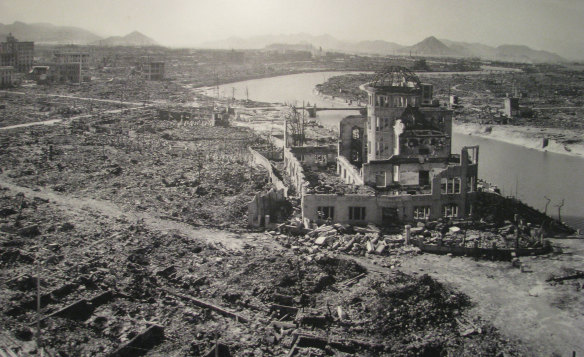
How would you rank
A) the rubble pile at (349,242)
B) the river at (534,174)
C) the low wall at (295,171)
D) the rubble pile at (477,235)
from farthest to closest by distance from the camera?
the river at (534,174) < the low wall at (295,171) < the rubble pile at (477,235) < the rubble pile at (349,242)

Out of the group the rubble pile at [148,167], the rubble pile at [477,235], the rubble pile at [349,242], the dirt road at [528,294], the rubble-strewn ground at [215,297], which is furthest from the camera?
the rubble pile at [148,167]

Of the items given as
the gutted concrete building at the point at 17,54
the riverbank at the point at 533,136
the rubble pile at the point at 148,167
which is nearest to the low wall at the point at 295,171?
the rubble pile at the point at 148,167

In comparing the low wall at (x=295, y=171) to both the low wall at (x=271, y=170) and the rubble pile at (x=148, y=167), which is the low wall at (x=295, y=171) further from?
the rubble pile at (x=148, y=167)

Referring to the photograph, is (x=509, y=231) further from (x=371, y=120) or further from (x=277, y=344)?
(x=277, y=344)

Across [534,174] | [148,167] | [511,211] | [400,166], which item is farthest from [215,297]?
[534,174]

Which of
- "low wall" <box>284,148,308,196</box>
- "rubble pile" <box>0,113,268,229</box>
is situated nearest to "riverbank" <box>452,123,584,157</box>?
"rubble pile" <box>0,113,268,229</box>

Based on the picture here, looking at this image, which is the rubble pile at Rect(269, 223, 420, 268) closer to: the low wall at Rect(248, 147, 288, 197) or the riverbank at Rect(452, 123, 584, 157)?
the low wall at Rect(248, 147, 288, 197)
